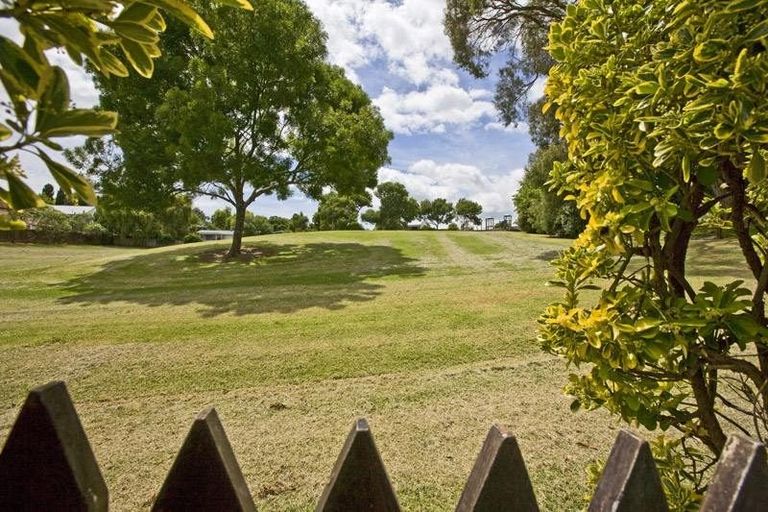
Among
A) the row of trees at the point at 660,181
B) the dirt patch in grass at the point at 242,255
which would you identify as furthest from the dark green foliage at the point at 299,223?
the row of trees at the point at 660,181

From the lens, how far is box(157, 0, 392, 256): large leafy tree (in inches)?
579

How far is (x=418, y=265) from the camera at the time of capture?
49.1 feet

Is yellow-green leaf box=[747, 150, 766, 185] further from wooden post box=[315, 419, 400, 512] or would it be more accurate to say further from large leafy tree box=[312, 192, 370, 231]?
large leafy tree box=[312, 192, 370, 231]

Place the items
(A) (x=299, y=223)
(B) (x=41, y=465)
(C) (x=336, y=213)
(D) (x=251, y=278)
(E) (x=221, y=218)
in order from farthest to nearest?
(E) (x=221, y=218) < (A) (x=299, y=223) < (C) (x=336, y=213) < (D) (x=251, y=278) < (B) (x=41, y=465)

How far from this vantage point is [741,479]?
90 cm

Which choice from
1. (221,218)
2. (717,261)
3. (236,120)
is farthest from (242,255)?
(221,218)

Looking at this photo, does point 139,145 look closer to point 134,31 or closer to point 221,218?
point 134,31

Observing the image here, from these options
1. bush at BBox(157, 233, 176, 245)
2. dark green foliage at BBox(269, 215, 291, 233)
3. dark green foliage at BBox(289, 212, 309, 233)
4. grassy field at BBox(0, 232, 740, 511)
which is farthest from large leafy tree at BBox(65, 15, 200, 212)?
dark green foliage at BBox(269, 215, 291, 233)

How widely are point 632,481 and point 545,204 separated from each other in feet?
90.6

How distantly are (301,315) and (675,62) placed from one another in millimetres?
6946

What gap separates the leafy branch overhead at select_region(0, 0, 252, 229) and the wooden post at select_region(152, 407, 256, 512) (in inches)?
24.8

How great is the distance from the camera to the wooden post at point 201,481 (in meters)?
0.99

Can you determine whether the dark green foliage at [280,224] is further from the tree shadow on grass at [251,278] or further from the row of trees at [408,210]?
the tree shadow on grass at [251,278]

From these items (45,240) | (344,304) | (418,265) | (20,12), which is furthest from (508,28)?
(45,240)
